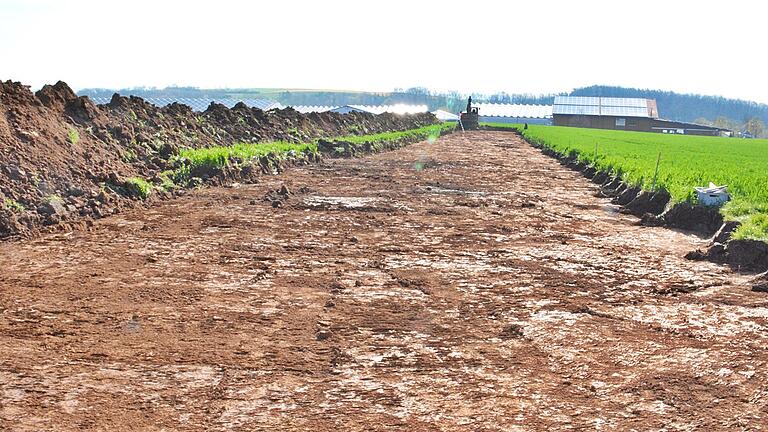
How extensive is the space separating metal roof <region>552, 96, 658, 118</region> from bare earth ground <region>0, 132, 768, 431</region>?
92.8 m

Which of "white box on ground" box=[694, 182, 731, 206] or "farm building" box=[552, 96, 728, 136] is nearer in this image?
"white box on ground" box=[694, 182, 731, 206]

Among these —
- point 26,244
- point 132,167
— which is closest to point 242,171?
point 132,167

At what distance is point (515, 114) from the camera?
123 metres

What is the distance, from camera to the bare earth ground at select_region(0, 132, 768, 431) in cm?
397

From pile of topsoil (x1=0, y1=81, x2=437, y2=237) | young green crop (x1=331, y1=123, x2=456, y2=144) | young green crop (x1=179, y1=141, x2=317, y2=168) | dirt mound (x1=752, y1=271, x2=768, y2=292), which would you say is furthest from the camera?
young green crop (x1=331, y1=123, x2=456, y2=144)

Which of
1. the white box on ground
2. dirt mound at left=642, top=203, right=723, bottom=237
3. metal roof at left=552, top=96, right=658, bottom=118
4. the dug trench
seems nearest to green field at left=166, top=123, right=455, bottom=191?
the dug trench

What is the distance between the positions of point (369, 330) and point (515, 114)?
122 meters

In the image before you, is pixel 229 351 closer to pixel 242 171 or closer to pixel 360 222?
pixel 360 222

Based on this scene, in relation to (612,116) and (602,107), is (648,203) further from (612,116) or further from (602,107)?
(602,107)

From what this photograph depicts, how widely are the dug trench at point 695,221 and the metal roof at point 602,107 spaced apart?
3325 inches

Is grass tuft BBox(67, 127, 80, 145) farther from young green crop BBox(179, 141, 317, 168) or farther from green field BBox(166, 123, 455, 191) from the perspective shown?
young green crop BBox(179, 141, 317, 168)

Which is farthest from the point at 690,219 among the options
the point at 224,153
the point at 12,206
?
the point at 12,206

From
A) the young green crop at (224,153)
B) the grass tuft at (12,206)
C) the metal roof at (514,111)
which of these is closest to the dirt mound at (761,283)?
the grass tuft at (12,206)

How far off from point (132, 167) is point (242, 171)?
117 inches
